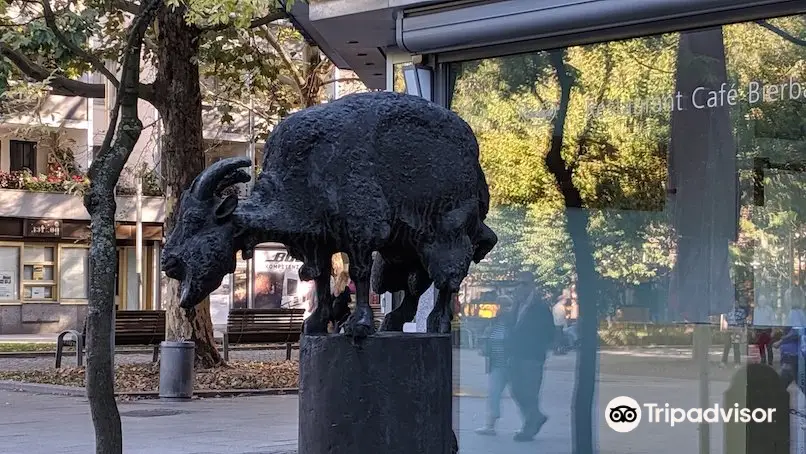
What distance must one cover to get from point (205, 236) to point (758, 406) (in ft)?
16.1

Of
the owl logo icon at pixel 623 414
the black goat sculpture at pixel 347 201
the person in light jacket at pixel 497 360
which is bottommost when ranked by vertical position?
the owl logo icon at pixel 623 414

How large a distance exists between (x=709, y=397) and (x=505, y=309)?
1.95 metres

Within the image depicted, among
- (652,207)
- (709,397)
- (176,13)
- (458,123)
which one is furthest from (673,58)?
(176,13)

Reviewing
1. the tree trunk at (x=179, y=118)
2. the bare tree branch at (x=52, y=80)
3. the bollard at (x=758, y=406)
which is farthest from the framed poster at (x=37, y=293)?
the bollard at (x=758, y=406)

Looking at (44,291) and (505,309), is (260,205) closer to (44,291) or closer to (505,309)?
(505,309)

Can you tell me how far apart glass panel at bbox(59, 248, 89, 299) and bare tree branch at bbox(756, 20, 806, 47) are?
31890 millimetres

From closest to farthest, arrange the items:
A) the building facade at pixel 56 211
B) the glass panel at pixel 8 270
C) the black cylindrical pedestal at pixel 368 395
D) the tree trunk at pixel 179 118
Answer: the black cylindrical pedestal at pixel 368 395 → the tree trunk at pixel 179 118 → the building facade at pixel 56 211 → the glass panel at pixel 8 270

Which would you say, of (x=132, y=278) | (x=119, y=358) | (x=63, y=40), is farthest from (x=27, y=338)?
(x=63, y=40)

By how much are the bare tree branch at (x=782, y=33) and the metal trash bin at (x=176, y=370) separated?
1017 cm

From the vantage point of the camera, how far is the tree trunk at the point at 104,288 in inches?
319

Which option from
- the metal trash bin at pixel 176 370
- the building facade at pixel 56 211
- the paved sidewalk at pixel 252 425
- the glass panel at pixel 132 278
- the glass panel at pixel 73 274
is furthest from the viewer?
the glass panel at pixel 132 278

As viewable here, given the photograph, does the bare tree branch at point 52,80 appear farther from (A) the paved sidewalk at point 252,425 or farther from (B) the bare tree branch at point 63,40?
(A) the paved sidewalk at point 252,425

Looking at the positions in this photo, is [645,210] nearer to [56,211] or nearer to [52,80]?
[52,80]

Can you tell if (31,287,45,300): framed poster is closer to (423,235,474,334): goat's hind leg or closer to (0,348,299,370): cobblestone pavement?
(0,348,299,370): cobblestone pavement
